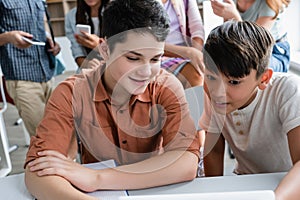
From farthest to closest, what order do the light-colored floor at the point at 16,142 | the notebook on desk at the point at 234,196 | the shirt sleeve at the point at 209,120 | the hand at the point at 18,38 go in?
the light-colored floor at the point at 16,142, the hand at the point at 18,38, the shirt sleeve at the point at 209,120, the notebook on desk at the point at 234,196

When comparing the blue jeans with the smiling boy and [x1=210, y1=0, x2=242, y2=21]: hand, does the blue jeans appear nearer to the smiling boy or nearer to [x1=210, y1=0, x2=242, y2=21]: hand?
[x1=210, y1=0, x2=242, y2=21]: hand

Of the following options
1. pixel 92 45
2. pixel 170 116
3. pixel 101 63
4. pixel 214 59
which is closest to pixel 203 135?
pixel 170 116

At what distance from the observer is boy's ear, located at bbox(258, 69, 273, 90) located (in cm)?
83

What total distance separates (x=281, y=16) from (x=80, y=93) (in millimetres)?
858

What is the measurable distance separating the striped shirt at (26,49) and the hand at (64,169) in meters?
1.23

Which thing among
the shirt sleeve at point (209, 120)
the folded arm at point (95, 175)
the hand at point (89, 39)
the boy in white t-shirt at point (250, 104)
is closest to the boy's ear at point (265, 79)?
the boy in white t-shirt at point (250, 104)

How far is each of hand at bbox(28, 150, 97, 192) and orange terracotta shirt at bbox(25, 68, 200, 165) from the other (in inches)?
3.7

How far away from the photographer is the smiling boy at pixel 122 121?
73 cm

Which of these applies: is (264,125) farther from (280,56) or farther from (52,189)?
(52,189)

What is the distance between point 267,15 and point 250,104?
0.48 meters

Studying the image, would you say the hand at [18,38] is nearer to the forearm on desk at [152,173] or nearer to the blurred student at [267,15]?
the blurred student at [267,15]

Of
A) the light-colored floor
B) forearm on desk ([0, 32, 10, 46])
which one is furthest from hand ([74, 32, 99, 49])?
the light-colored floor

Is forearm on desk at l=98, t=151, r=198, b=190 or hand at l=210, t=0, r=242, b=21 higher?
hand at l=210, t=0, r=242, b=21

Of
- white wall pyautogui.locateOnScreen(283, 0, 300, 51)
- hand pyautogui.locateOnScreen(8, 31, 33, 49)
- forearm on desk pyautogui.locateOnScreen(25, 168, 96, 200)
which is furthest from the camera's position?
white wall pyautogui.locateOnScreen(283, 0, 300, 51)
